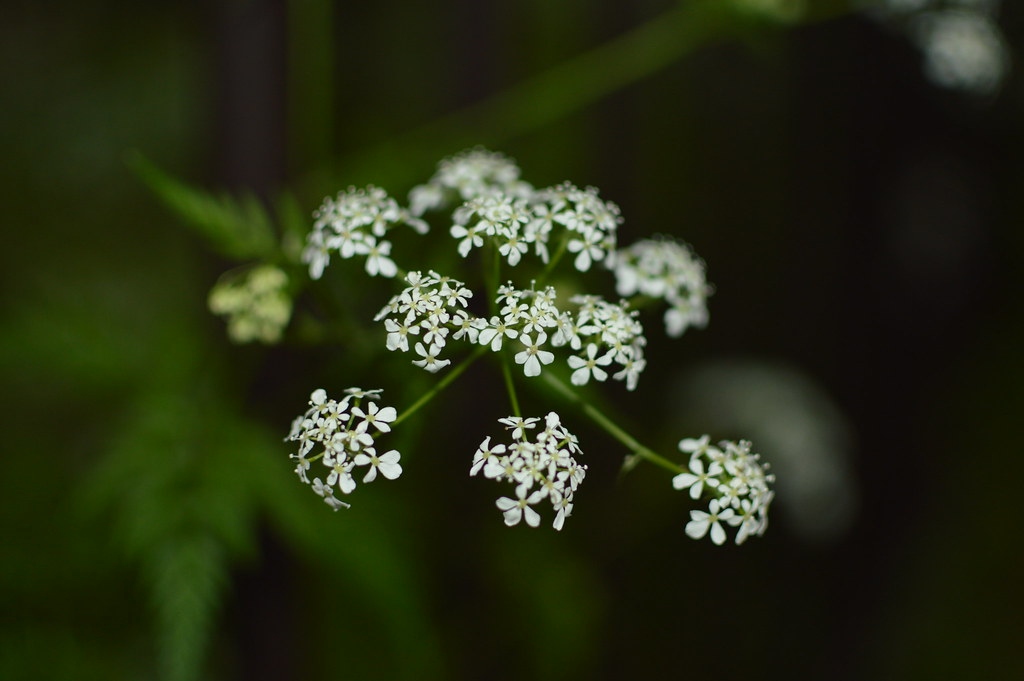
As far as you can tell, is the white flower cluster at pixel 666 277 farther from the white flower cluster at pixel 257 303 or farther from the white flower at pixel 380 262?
the white flower cluster at pixel 257 303

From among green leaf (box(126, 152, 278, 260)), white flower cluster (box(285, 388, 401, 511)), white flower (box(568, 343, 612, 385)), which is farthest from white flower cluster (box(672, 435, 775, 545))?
green leaf (box(126, 152, 278, 260))

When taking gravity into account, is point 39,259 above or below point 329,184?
above

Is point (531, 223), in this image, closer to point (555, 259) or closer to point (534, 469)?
point (555, 259)

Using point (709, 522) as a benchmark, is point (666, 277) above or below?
above

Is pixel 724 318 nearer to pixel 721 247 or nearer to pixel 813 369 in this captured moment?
pixel 721 247

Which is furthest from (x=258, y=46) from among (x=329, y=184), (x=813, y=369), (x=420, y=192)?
(x=813, y=369)

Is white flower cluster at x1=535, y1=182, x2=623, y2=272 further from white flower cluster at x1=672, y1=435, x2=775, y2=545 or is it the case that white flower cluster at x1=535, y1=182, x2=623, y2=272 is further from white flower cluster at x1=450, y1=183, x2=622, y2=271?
white flower cluster at x1=672, y1=435, x2=775, y2=545

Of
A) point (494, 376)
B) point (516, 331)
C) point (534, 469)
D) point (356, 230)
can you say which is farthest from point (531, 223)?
point (494, 376)
